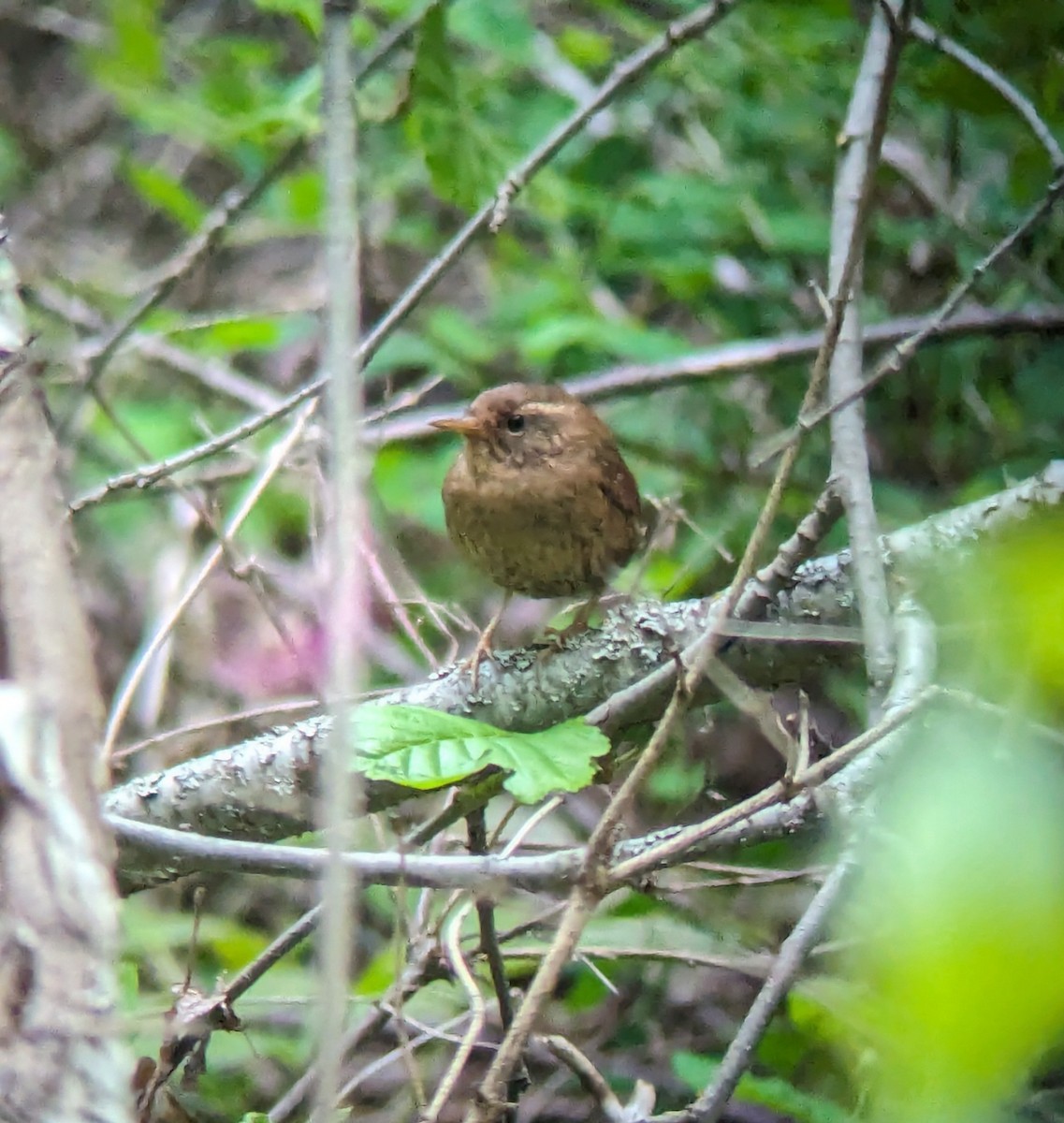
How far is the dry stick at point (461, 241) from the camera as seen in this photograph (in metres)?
2.36

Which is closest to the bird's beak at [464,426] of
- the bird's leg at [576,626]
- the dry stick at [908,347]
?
the bird's leg at [576,626]

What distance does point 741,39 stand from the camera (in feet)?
10.6

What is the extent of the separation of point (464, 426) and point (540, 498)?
254 mm

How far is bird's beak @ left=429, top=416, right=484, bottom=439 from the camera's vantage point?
2936 mm

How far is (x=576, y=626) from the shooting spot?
9.17ft

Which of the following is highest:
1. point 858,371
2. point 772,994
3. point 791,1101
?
point 858,371

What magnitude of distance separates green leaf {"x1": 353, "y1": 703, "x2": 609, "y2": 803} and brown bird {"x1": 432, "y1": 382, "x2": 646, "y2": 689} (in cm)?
76

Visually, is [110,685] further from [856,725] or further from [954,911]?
[954,911]

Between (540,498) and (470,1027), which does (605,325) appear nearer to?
(540,498)

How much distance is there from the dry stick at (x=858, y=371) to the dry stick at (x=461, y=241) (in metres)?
0.34

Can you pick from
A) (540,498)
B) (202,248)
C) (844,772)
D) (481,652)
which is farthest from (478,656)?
(202,248)

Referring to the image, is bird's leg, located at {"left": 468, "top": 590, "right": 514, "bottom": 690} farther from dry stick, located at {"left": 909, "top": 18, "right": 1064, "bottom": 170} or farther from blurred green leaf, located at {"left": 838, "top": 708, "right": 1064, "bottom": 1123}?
blurred green leaf, located at {"left": 838, "top": 708, "right": 1064, "bottom": 1123}

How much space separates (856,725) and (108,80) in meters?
3.09

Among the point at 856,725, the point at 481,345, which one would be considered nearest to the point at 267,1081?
the point at 856,725
